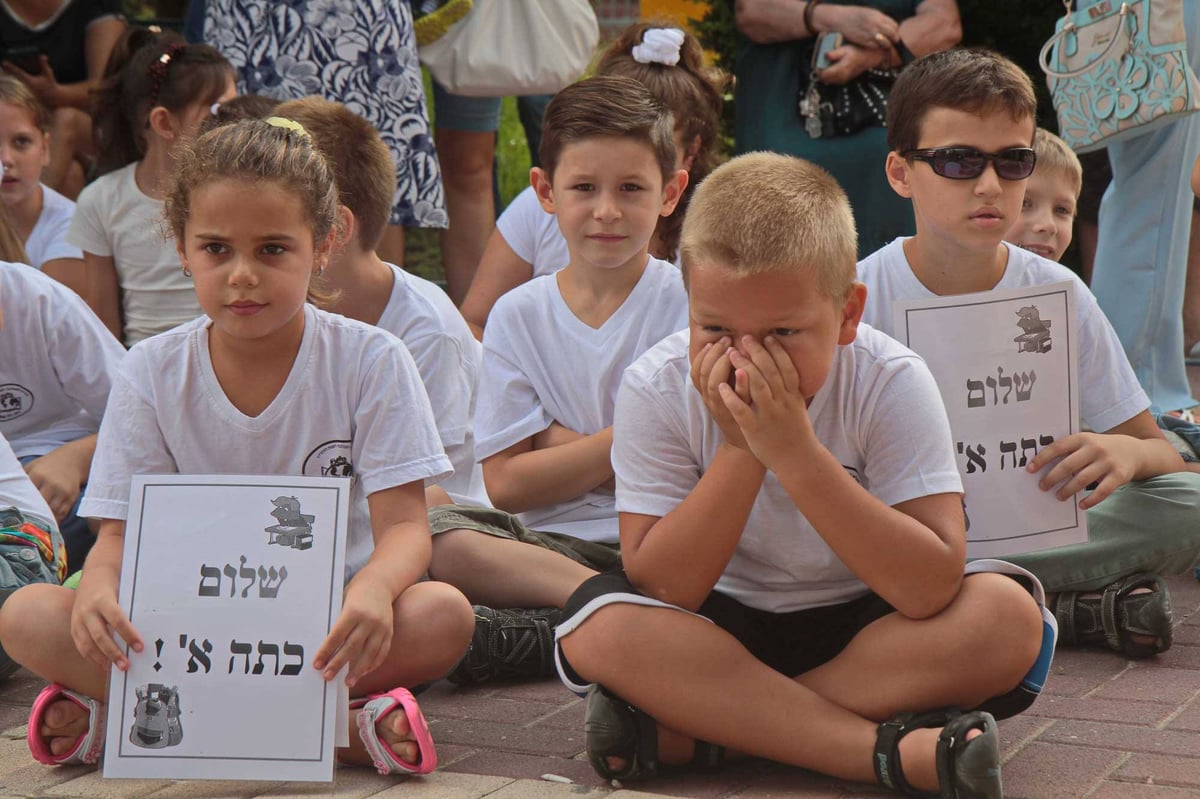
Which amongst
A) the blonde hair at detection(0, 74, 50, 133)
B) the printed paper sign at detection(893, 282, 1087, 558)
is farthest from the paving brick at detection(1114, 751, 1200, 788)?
the blonde hair at detection(0, 74, 50, 133)

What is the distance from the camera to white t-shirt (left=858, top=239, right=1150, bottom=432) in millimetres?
3146

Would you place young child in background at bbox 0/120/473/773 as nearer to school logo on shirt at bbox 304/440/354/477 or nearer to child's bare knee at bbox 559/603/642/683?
school logo on shirt at bbox 304/440/354/477

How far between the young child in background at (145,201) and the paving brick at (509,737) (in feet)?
7.72

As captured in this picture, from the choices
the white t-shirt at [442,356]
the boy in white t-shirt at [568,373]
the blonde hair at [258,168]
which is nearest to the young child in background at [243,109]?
the white t-shirt at [442,356]

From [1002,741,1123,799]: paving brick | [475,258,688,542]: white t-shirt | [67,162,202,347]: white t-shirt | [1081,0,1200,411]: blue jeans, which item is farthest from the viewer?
[67,162,202,347]: white t-shirt

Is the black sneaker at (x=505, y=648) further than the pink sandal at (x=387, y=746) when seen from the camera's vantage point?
Yes

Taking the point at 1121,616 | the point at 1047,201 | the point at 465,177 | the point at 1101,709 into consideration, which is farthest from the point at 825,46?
the point at 1101,709

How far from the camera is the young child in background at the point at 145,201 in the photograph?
480 cm

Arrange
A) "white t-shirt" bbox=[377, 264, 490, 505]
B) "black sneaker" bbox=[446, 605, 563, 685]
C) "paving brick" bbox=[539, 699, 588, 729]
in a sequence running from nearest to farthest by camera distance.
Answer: "paving brick" bbox=[539, 699, 588, 729]
"black sneaker" bbox=[446, 605, 563, 685]
"white t-shirt" bbox=[377, 264, 490, 505]

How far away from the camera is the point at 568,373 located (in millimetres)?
3410

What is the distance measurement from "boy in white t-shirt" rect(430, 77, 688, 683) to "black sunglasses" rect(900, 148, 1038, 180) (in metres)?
0.66

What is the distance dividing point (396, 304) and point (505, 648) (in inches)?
35.1

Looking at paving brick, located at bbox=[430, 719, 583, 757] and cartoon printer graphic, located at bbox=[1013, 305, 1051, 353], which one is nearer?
paving brick, located at bbox=[430, 719, 583, 757]

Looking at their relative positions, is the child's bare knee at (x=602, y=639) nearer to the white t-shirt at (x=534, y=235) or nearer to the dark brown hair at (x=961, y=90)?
the dark brown hair at (x=961, y=90)
